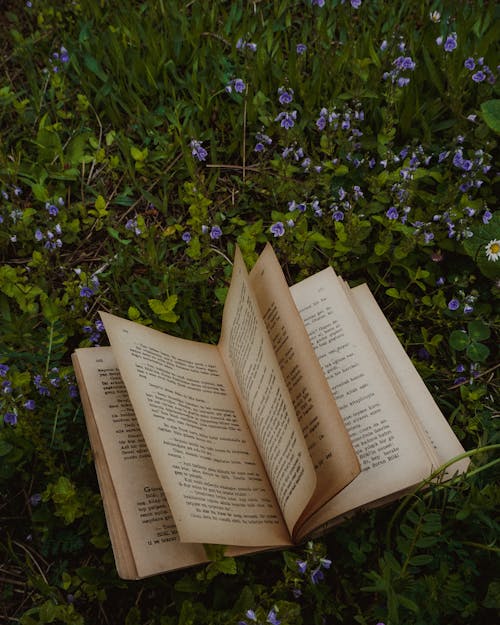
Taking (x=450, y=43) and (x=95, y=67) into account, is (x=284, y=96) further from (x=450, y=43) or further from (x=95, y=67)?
(x=95, y=67)

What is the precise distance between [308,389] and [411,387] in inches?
19.6

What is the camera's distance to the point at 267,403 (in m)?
1.33

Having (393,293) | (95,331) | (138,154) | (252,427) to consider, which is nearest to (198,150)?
(138,154)

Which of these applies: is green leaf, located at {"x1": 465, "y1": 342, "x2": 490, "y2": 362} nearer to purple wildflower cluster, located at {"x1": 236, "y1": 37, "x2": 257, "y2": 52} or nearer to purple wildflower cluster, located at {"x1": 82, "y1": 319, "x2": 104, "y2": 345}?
purple wildflower cluster, located at {"x1": 82, "y1": 319, "x2": 104, "y2": 345}

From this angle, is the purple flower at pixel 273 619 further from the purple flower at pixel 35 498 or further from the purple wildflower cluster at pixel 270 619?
the purple flower at pixel 35 498

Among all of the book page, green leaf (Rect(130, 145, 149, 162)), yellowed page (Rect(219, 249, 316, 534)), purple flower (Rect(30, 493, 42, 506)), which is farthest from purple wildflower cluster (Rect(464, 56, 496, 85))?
purple flower (Rect(30, 493, 42, 506))

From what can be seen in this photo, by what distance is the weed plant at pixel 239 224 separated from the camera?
147 cm

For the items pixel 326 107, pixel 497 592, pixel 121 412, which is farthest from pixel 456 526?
pixel 326 107

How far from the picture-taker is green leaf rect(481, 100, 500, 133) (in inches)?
81.0

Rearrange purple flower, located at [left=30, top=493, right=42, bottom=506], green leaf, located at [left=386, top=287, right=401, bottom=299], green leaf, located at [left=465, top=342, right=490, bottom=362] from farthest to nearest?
green leaf, located at [left=386, top=287, right=401, bottom=299] < green leaf, located at [left=465, top=342, right=490, bottom=362] < purple flower, located at [left=30, top=493, right=42, bottom=506]

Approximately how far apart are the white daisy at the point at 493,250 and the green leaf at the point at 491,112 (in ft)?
1.43

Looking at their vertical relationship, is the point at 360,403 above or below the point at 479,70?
below

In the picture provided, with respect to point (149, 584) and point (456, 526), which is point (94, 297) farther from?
point (456, 526)

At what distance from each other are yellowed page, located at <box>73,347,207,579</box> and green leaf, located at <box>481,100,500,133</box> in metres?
1.48
